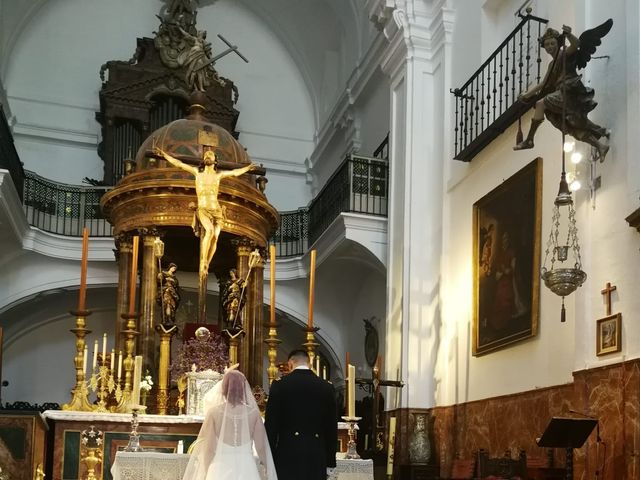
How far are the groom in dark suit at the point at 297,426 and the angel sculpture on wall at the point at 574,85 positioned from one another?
11.5ft

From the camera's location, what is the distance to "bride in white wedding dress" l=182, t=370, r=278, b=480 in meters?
7.10

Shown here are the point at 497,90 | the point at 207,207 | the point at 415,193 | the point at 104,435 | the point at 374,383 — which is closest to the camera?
the point at 104,435

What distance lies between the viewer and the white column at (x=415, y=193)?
1265cm

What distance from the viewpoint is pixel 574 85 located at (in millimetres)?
8375

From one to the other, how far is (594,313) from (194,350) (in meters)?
4.38

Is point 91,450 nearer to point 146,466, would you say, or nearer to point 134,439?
point 134,439

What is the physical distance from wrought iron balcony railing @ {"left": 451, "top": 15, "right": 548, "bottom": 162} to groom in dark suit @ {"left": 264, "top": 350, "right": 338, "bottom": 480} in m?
4.92

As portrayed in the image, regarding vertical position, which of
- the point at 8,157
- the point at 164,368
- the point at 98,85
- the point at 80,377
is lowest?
the point at 80,377

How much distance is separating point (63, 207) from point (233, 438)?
414 inches

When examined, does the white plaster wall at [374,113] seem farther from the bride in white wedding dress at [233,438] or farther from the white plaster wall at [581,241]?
the bride in white wedding dress at [233,438]

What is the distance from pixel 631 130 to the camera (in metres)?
→ 8.05

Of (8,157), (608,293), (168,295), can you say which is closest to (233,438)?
(608,293)

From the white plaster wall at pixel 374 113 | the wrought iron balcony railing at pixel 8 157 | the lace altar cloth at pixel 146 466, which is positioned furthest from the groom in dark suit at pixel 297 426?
the white plaster wall at pixel 374 113

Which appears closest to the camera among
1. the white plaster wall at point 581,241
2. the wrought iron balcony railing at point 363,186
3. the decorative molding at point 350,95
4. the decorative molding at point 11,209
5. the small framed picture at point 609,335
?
the small framed picture at point 609,335
